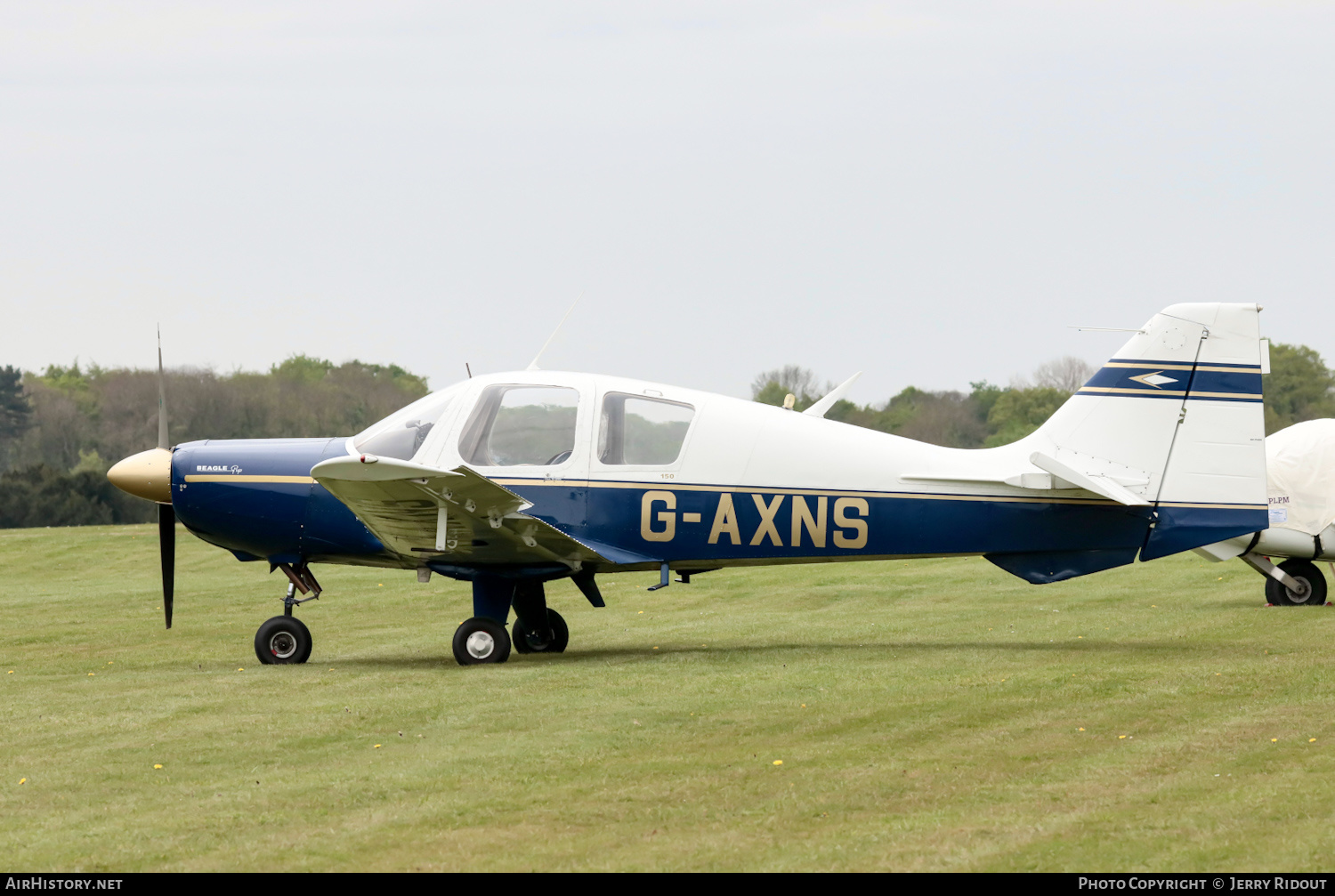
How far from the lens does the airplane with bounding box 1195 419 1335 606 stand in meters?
16.3

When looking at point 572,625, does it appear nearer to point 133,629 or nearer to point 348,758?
point 133,629

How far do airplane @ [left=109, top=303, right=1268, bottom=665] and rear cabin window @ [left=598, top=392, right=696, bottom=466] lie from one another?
17 mm

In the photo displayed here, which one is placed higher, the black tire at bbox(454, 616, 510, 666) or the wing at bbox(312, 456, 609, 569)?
the wing at bbox(312, 456, 609, 569)

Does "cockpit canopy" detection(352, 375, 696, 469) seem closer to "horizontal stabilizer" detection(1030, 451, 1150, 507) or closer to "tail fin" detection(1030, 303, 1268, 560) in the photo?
"horizontal stabilizer" detection(1030, 451, 1150, 507)

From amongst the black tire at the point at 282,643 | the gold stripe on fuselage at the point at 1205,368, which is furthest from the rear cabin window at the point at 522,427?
the gold stripe on fuselage at the point at 1205,368

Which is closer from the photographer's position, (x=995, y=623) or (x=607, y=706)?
(x=607, y=706)

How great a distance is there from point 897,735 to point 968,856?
259cm

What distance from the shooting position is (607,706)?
9352mm

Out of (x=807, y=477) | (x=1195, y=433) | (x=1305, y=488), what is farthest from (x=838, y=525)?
(x=1305, y=488)

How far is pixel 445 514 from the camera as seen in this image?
11.3 meters

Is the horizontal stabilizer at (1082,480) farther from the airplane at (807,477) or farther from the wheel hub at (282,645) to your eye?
the wheel hub at (282,645)

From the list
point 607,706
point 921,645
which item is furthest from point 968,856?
point 921,645

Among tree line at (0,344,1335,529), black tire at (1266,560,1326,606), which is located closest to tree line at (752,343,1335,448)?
tree line at (0,344,1335,529)

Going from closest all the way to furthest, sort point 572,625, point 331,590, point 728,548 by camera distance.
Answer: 1. point 728,548
2. point 572,625
3. point 331,590
